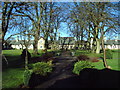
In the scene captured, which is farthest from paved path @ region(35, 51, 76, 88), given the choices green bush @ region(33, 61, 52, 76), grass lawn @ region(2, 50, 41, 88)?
grass lawn @ region(2, 50, 41, 88)

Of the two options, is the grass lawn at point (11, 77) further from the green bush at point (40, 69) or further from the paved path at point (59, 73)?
the paved path at point (59, 73)

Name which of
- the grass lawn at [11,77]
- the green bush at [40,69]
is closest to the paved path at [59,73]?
the green bush at [40,69]

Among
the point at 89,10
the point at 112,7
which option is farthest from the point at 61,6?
the point at 112,7

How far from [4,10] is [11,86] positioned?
5.00 m

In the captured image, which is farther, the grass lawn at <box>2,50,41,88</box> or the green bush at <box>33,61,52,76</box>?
the green bush at <box>33,61,52,76</box>

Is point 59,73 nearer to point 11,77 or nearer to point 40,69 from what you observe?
point 40,69

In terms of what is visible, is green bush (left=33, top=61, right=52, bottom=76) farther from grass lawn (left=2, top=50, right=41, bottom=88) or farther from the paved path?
grass lawn (left=2, top=50, right=41, bottom=88)

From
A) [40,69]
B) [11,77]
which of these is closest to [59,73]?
[40,69]

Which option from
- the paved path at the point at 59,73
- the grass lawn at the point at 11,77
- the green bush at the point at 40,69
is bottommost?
the paved path at the point at 59,73

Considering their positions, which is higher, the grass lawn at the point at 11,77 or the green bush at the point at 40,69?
the green bush at the point at 40,69

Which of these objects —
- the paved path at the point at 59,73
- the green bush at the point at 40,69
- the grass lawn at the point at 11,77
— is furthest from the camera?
the green bush at the point at 40,69

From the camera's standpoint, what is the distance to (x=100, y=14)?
482 inches

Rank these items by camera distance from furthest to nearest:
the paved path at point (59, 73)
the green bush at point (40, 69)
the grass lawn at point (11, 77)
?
the green bush at point (40, 69) → the paved path at point (59, 73) → the grass lawn at point (11, 77)

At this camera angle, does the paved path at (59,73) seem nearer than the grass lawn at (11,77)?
No
